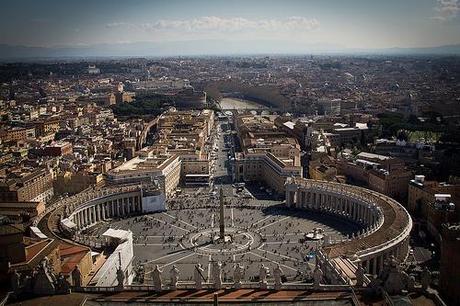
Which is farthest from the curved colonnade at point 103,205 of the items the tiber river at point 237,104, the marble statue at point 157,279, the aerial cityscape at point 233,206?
the tiber river at point 237,104

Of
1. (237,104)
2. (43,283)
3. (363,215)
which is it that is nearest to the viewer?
(43,283)

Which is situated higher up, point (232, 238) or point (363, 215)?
point (363, 215)

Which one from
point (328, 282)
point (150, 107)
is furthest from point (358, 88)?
point (328, 282)

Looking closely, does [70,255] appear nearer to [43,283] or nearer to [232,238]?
[43,283]

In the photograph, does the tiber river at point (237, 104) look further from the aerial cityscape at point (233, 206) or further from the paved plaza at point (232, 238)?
the paved plaza at point (232, 238)

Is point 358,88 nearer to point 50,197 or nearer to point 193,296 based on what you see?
point 50,197

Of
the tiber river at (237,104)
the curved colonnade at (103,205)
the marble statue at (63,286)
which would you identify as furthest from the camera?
the tiber river at (237,104)

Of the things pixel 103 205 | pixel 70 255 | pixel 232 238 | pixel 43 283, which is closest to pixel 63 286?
pixel 43 283
